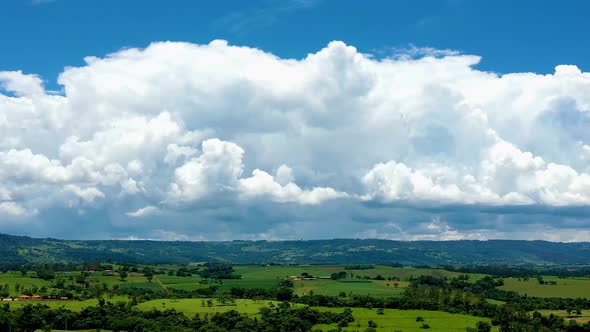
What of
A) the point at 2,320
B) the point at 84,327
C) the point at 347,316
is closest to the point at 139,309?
the point at 84,327

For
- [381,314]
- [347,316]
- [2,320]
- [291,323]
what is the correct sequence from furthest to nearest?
[381,314]
[347,316]
[291,323]
[2,320]

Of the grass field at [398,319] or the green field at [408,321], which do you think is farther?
the grass field at [398,319]

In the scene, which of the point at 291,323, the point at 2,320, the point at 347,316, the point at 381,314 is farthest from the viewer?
the point at 381,314

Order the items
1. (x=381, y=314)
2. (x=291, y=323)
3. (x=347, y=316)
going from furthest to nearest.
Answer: (x=381, y=314)
(x=347, y=316)
(x=291, y=323)

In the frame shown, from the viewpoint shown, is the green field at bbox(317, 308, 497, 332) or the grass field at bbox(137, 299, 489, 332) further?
the grass field at bbox(137, 299, 489, 332)

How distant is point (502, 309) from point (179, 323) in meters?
101

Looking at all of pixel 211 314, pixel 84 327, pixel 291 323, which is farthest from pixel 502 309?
pixel 84 327

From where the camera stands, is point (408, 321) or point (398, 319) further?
point (398, 319)

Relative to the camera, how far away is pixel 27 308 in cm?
17325

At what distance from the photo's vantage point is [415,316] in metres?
192

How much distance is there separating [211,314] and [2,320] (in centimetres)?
5719

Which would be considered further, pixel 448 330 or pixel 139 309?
pixel 139 309

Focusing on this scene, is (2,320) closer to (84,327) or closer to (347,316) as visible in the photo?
(84,327)

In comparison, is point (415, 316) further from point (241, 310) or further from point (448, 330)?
point (241, 310)
